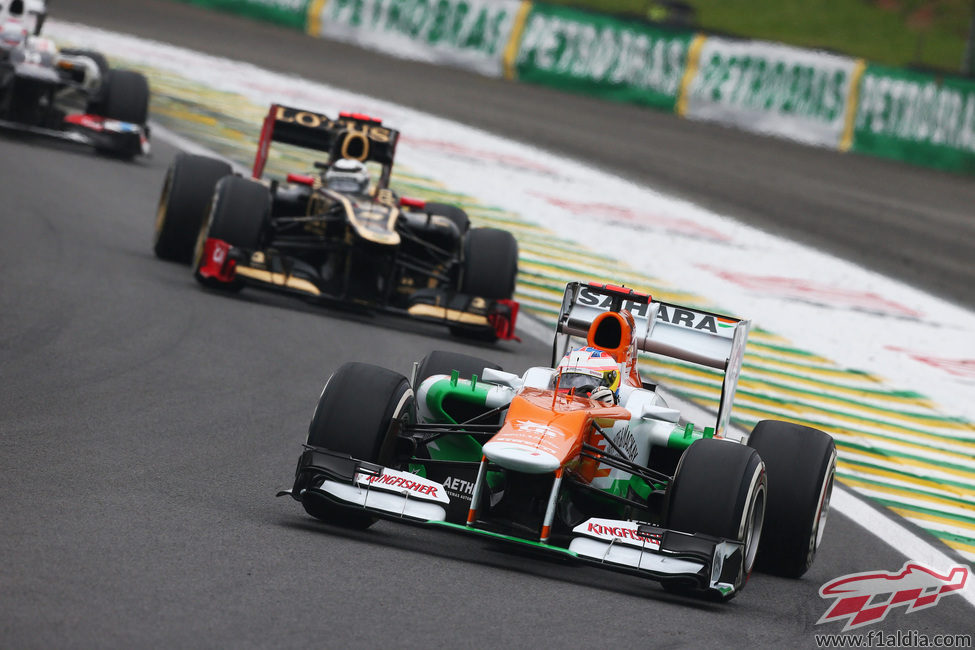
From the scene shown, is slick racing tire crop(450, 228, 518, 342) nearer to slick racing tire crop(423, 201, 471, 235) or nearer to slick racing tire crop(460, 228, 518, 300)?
slick racing tire crop(460, 228, 518, 300)

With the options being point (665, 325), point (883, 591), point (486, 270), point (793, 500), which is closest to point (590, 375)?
point (665, 325)

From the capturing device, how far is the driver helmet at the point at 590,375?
8625 mm

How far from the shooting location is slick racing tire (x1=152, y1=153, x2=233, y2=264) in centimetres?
1544

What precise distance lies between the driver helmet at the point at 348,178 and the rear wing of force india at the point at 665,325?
19.6ft

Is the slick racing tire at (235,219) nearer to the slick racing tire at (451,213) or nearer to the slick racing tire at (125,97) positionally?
the slick racing tire at (451,213)

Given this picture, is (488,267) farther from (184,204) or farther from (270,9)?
(270,9)

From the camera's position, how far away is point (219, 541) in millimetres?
7426

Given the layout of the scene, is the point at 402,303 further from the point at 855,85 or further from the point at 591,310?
the point at 855,85

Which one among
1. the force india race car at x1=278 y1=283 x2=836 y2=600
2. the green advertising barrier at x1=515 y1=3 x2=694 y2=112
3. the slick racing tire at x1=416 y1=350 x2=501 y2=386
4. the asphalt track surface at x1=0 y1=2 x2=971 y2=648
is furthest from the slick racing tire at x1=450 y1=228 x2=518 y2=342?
the green advertising barrier at x1=515 y1=3 x2=694 y2=112

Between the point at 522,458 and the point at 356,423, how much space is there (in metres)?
1.03

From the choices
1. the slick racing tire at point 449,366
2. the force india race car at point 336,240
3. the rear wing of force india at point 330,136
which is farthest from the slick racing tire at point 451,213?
the slick racing tire at point 449,366

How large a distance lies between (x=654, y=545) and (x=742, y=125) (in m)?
28.7

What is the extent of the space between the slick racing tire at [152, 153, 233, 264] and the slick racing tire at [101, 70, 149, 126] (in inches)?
211

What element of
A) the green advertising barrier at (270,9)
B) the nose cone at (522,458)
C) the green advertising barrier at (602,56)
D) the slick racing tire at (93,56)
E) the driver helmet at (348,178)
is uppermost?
the green advertising barrier at (602,56)
